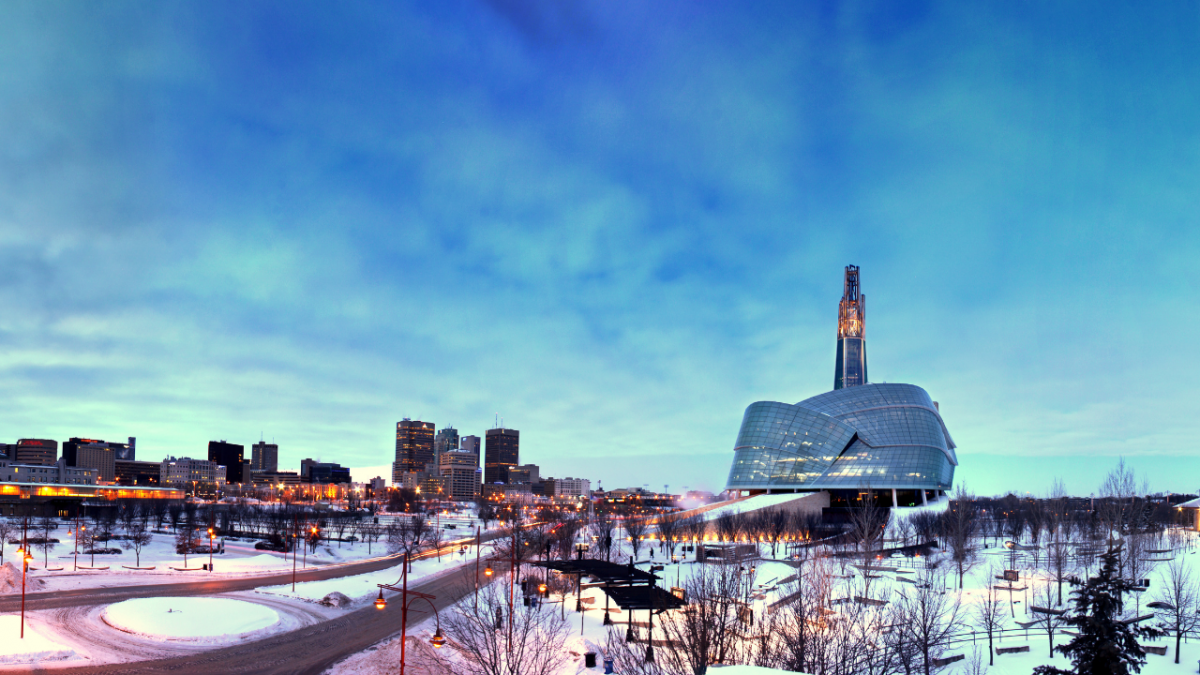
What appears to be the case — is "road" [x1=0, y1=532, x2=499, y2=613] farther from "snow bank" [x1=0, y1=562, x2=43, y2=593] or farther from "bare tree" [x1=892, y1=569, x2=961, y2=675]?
"bare tree" [x1=892, y1=569, x2=961, y2=675]

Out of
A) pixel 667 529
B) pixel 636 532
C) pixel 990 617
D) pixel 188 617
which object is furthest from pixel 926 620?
pixel 667 529

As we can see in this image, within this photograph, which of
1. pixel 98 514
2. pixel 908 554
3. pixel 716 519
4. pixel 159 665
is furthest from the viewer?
pixel 98 514

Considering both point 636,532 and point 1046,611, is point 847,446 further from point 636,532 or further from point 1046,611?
point 1046,611

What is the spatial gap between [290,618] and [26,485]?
139 meters

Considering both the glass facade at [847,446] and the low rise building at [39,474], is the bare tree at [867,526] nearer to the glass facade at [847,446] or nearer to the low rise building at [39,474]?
the glass facade at [847,446]

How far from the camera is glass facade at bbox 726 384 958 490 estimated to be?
129m

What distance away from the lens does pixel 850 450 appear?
13512 cm

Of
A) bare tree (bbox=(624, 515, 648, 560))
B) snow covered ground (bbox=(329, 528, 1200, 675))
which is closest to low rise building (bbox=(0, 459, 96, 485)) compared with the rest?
bare tree (bbox=(624, 515, 648, 560))

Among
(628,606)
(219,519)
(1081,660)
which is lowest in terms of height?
(219,519)

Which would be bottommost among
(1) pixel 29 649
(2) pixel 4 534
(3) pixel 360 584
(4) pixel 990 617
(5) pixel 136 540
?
(2) pixel 4 534

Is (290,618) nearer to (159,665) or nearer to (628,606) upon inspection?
(159,665)

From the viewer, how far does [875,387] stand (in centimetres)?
14488

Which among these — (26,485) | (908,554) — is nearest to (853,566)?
(908,554)

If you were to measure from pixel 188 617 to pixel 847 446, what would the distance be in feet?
383
